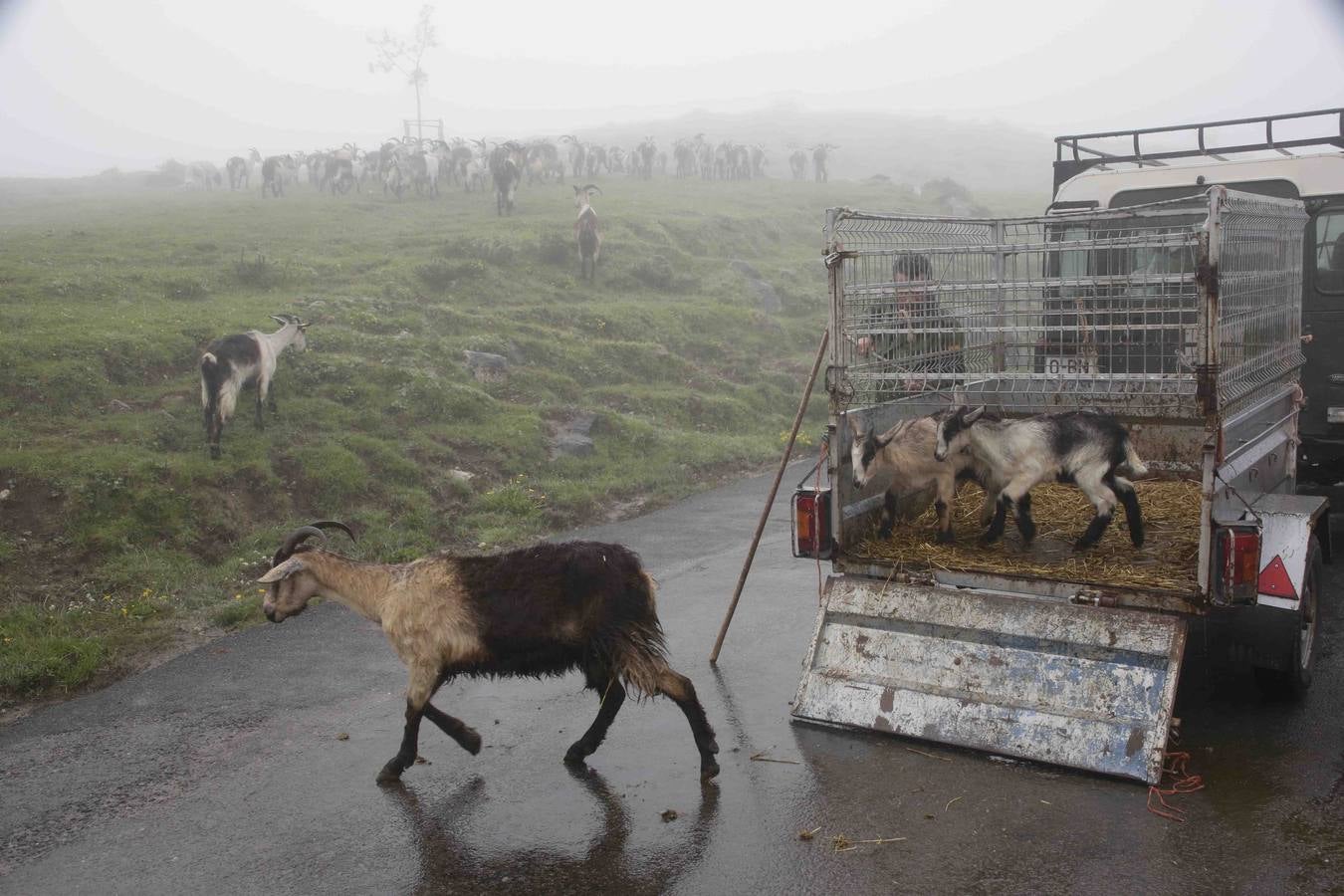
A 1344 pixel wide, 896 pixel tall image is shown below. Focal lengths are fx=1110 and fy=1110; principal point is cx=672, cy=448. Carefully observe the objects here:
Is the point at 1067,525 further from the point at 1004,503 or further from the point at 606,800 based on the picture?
the point at 606,800

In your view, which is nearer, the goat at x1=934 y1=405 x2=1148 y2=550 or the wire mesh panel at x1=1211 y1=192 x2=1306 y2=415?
the wire mesh panel at x1=1211 y1=192 x2=1306 y2=415

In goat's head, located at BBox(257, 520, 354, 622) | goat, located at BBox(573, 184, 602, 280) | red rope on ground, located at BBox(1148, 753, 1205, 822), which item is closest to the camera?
red rope on ground, located at BBox(1148, 753, 1205, 822)

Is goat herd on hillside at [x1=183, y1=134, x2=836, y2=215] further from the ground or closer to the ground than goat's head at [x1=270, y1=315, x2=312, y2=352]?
further from the ground

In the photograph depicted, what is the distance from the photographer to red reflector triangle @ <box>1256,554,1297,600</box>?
549 cm

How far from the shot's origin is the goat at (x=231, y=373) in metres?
11.4

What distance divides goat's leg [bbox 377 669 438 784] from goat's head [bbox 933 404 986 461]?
126 inches

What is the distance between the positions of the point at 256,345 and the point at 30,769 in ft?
23.9

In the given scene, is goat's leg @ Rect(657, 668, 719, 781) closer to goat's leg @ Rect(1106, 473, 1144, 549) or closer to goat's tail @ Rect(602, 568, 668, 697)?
goat's tail @ Rect(602, 568, 668, 697)

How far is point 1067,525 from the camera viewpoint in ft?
24.3

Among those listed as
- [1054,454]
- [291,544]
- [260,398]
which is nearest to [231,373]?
[260,398]

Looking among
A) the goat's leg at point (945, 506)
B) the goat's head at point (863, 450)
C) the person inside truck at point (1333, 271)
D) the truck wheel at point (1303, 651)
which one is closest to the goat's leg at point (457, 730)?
the goat's head at point (863, 450)

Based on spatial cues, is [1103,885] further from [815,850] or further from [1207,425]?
[1207,425]

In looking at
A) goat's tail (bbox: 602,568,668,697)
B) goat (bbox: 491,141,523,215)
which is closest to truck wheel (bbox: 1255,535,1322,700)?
goat's tail (bbox: 602,568,668,697)

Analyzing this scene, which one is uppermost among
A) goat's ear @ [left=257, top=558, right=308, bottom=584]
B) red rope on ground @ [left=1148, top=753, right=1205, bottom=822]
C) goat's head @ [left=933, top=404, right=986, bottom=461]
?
goat's head @ [left=933, top=404, right=986, bottom=461]
